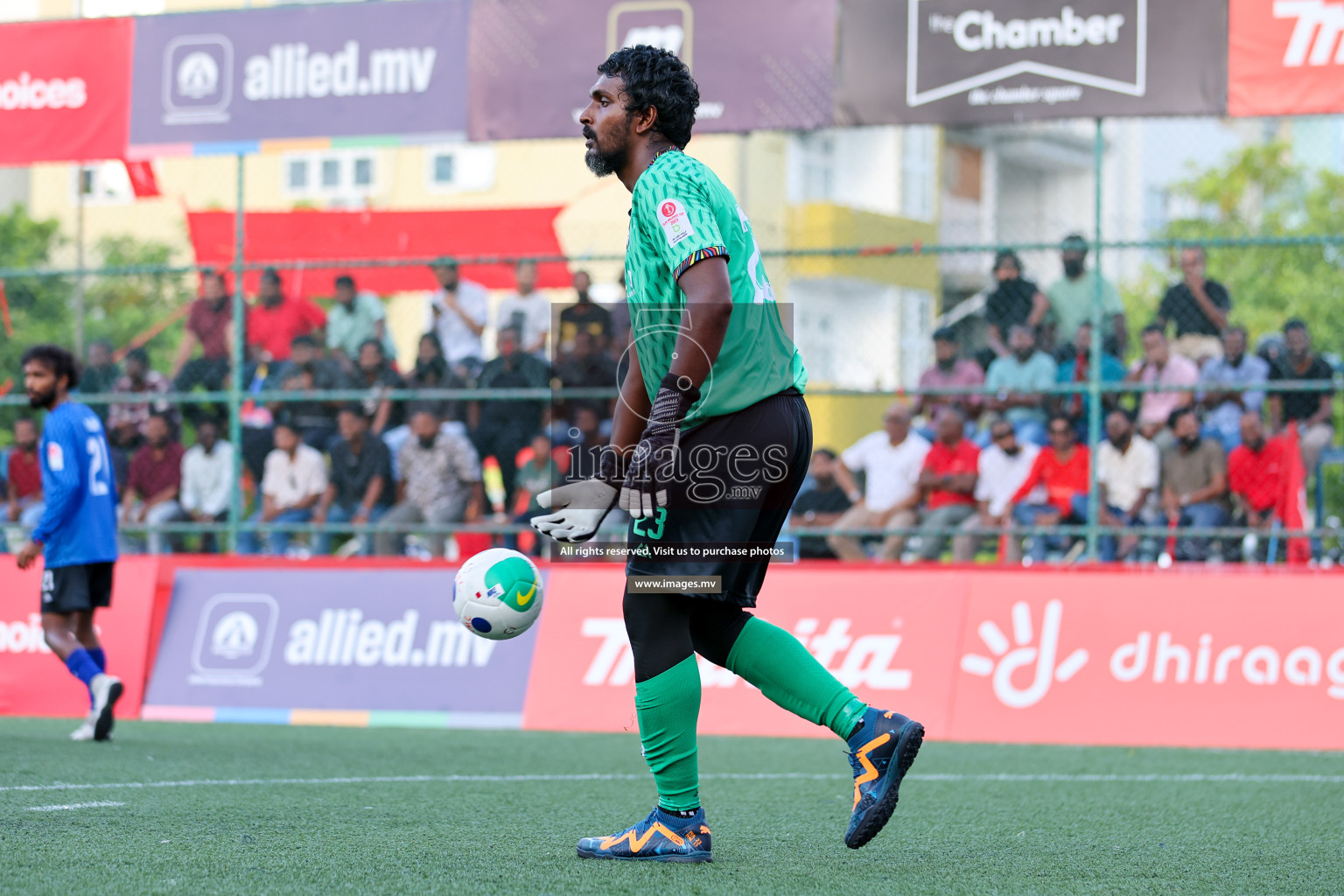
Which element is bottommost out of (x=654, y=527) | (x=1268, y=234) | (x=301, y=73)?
(x=654, y=527)

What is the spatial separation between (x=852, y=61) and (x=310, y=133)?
3.85 meters

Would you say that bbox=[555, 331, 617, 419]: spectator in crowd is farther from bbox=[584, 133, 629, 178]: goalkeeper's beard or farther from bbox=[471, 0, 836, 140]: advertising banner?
bbox=[584, 133, 629, 178]: goalkeeper's beard

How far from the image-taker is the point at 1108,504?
10.9 meters

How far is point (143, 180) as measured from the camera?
40.1ft

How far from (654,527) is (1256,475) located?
757 centimetres

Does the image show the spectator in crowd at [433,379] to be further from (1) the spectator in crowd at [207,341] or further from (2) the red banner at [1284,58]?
(2) the red banner at [1284,58]

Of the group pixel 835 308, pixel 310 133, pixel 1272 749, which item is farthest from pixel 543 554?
pixel 835 308

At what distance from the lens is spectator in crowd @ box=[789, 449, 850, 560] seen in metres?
11.1

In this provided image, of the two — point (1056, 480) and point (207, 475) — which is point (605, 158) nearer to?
point (1056, 480)

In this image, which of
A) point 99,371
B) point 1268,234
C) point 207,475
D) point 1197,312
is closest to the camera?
point 1197,312

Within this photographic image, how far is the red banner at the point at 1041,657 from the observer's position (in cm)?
859

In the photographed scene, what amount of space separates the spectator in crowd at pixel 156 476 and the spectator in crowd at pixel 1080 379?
22.4 feet

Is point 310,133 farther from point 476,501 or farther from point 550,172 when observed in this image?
point 550,172

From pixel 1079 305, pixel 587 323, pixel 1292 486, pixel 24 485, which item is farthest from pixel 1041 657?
pixel 24 485
